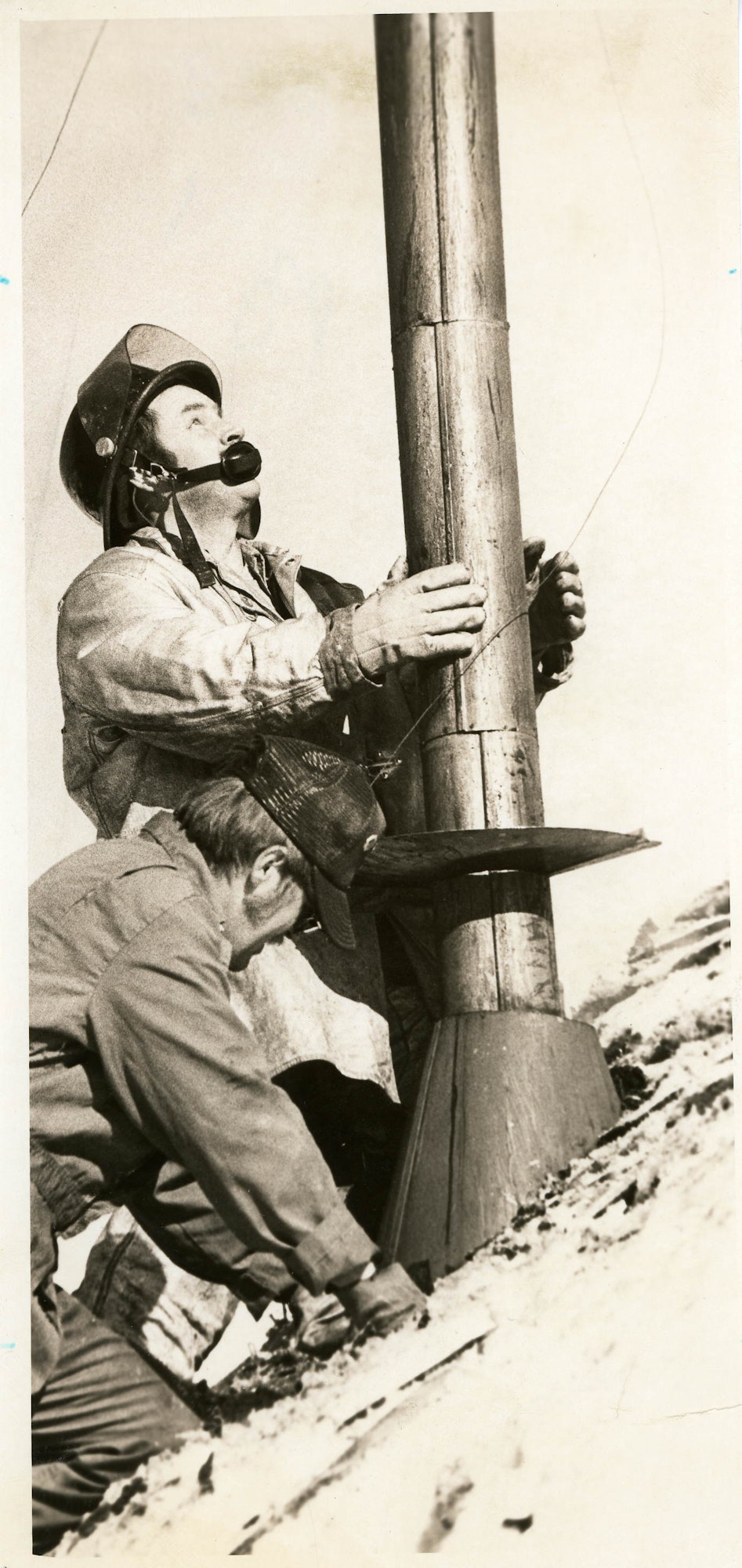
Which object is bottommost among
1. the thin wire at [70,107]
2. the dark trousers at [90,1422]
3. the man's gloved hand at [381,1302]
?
the dark trousers at [90,1422]

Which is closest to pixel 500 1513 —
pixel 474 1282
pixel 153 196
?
pixel 474 1282

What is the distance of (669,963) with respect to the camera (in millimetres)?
4523

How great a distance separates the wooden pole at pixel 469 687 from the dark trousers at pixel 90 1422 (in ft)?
1.95

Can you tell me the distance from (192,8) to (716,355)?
1470mm

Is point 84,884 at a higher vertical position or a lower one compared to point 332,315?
lower

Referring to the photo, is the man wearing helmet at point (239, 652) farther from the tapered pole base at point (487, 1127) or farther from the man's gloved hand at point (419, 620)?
the tapered pole base at point (487, 1127)

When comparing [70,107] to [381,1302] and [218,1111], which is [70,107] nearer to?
[218,1111]

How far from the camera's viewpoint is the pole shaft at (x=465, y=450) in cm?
442

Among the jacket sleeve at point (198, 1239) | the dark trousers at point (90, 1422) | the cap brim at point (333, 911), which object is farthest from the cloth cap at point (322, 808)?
the dark trousers at point (90, 1422)

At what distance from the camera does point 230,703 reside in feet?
14.5

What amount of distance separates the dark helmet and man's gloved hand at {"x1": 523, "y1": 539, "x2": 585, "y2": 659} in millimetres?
941

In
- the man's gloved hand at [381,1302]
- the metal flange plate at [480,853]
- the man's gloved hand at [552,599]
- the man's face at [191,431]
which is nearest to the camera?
the man's gloved hand at [381,1302]

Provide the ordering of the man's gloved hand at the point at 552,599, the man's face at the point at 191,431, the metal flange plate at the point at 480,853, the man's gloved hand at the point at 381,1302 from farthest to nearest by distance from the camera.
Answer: the man's face at the point at 191,431 < the man's gloved hand at the point at 552,599 < the metal flange plate at the point at 480,853 < the man's gloved hand at the point at 381,1302

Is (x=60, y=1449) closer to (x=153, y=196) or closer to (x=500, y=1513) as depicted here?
(x=500, y=1513)
